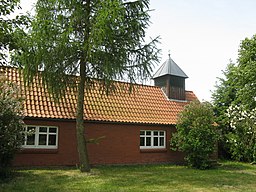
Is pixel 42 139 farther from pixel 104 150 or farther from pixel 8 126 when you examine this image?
pixel 8 126

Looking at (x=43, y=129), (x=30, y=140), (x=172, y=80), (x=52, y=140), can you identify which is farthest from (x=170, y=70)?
(x=30, y=140)

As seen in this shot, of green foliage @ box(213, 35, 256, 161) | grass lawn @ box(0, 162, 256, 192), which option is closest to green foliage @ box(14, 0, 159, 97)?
grass lawn @ box(0, 162, 256, 192)

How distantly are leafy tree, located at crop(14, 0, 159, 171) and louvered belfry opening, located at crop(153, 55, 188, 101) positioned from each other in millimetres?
9266

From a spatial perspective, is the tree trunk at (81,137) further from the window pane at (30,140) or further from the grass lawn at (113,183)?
the window pane at (30,140)

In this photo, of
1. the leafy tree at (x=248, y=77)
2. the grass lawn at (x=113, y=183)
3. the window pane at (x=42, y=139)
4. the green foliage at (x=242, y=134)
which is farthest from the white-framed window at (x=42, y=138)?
the leafy tree at (x=248, y=77)

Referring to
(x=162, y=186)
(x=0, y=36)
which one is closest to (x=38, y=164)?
(x=162, y=186)

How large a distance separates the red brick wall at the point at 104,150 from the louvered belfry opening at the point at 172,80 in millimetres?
3960

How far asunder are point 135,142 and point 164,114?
334cm

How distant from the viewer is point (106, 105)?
17.7 metres

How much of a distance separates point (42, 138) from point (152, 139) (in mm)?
7195

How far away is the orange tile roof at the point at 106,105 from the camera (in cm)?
1511

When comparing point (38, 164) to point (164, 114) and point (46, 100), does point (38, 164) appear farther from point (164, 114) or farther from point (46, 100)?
point (164, 114)

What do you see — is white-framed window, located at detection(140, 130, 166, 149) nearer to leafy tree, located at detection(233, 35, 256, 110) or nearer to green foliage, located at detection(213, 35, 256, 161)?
green foliage, located at detection(213, 35, 256, 161)

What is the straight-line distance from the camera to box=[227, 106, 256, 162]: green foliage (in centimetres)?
1920
